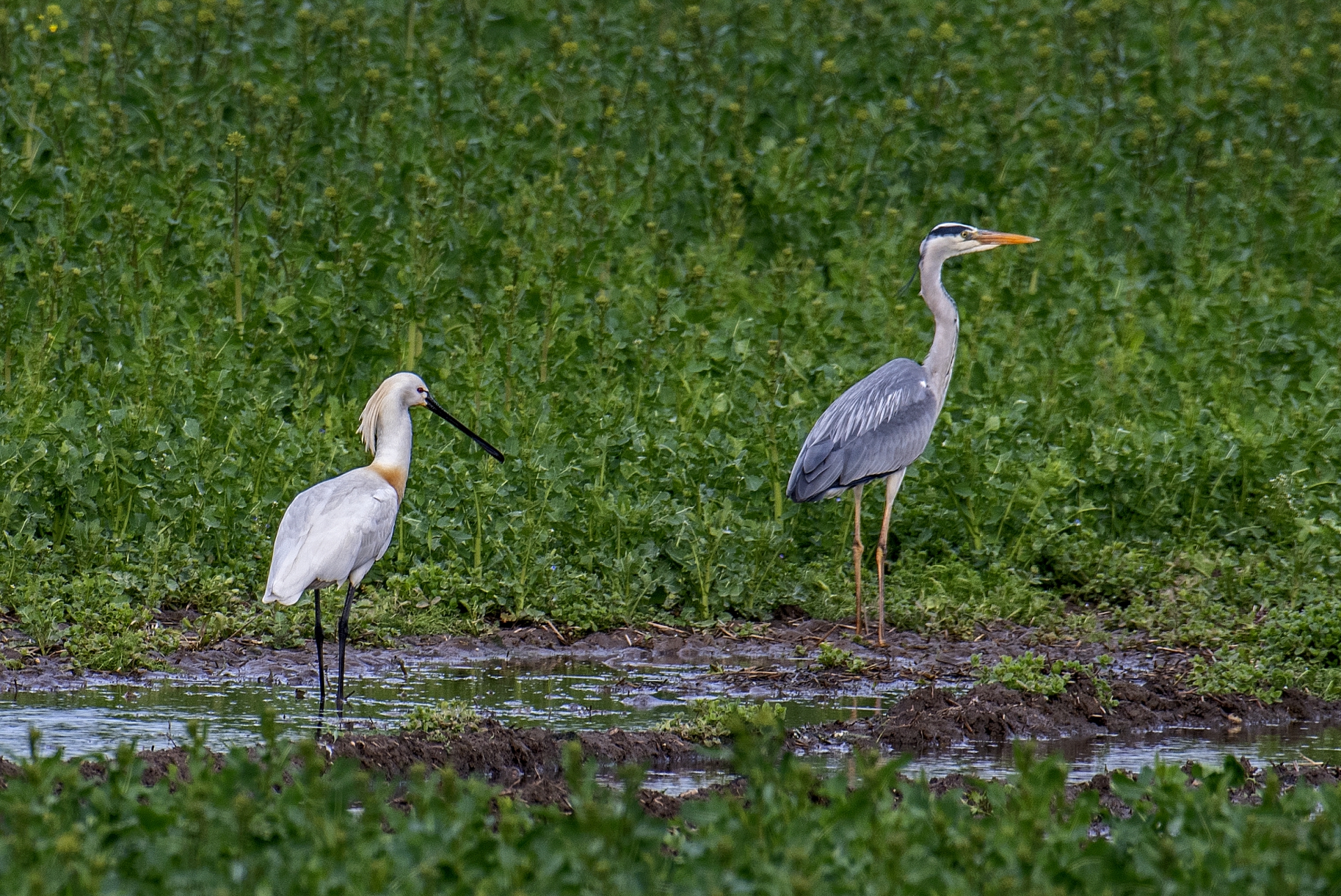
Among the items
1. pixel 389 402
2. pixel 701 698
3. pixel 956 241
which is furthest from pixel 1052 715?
pixel 956 241

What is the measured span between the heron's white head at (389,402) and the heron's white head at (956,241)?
328 cm

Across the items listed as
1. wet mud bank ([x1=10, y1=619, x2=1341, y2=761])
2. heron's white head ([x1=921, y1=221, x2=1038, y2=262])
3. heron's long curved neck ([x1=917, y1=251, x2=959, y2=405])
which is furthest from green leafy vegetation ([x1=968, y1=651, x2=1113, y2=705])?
heron's white head ([x1=921, y1=221, x2=1038, y2=262])

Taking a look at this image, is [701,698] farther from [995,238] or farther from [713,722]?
[995,238]

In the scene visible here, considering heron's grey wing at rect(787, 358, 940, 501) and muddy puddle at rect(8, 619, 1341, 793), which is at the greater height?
heron's grey wing at rect(787, 358, 940, 501)

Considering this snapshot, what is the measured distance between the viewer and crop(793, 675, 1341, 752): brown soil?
7129 mm

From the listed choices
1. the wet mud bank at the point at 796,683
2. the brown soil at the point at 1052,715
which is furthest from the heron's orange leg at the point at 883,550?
the brown soil at the point at 1052,715

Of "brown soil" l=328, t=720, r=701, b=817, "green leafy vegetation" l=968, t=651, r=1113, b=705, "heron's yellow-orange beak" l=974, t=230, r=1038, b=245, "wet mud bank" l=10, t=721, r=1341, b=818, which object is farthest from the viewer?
"heron's yellow-orange beak" l=974, t=230, r=1038, b=245

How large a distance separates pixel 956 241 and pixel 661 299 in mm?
1860

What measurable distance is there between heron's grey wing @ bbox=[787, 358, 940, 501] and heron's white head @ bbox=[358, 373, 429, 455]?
2.01 m

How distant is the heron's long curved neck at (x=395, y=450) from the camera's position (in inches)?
324

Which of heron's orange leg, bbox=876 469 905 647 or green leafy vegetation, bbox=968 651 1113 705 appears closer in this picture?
green leafy vegetation, bbox=968 651 1113 705

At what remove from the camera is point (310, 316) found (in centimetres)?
1096

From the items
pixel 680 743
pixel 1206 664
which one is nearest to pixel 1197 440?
pixel 1206 664

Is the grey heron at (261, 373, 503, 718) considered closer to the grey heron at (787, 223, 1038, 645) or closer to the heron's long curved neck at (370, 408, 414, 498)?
the heron's long curved neck at (370, 408, 414, 498)
